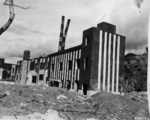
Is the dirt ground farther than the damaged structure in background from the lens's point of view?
No

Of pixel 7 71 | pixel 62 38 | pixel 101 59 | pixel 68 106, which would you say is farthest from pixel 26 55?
pixel 68 106

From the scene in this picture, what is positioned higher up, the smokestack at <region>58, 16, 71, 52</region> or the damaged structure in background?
the smokestack at <region>58, 16, 71, 52</region>

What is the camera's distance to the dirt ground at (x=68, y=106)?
34.3 ft

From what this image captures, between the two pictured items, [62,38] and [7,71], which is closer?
[62,38]

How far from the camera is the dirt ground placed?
34.3 ft

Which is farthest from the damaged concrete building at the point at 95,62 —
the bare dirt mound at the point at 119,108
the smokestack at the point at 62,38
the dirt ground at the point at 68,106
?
the smokestack at the point at 62,38

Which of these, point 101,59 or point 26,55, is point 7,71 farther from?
point 101,59

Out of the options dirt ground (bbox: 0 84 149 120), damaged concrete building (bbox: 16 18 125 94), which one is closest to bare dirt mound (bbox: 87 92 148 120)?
dirt ground (bbox: 0 84 149 120)

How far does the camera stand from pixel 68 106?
12344 mm

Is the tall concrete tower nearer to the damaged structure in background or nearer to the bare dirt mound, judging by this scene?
the bare dirt mound

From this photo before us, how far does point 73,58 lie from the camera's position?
878 inches

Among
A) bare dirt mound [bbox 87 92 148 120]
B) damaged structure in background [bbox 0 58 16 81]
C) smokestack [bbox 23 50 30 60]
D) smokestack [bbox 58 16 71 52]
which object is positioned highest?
smokestack [bbox 58 16 71 52]

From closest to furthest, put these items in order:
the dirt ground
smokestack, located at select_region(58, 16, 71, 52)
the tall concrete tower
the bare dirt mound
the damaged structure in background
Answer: the dirt ground, the bare dirt mound, the tall concrete tower, smokestack, located at select_region(58, 16, 71, 52), the damaged structure in background

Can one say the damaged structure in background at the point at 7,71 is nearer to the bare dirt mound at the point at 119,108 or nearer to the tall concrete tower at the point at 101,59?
the tall concrete tower at the point at 101,59
